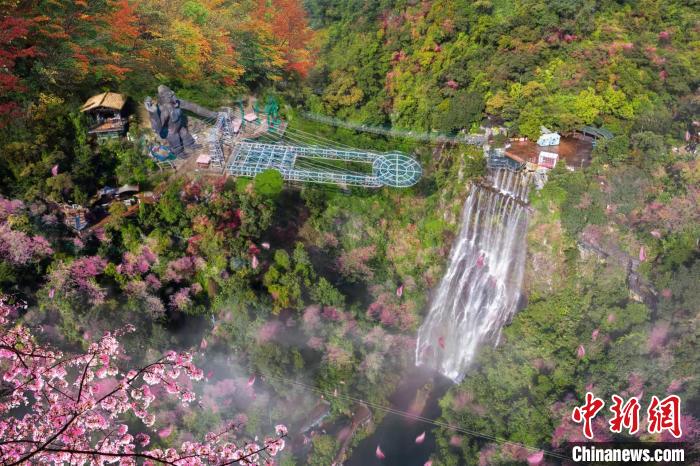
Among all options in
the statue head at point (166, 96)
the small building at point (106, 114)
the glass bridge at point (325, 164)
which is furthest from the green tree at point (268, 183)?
the small building at point (106, 114)

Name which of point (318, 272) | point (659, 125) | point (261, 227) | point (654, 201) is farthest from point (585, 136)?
point (261, 227)

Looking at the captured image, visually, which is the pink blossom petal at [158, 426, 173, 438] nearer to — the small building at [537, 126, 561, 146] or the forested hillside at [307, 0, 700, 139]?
the forested hillside at [307, 0, 700, 139]


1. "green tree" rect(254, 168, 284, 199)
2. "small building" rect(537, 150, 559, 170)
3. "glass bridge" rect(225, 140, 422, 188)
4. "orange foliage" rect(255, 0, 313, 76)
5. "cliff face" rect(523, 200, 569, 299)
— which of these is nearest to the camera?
"cliff face" rect(523, 200, 569, 299)

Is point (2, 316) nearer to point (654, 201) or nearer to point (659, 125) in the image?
point (654, 201)

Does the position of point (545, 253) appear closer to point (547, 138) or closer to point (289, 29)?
point (547, 138)

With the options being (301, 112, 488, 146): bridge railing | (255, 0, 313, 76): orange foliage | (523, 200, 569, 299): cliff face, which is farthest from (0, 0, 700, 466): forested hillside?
(255, 0, 313, 76): orange foliage

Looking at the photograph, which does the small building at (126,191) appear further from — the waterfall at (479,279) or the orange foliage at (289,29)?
the waterfall at (479,279)
